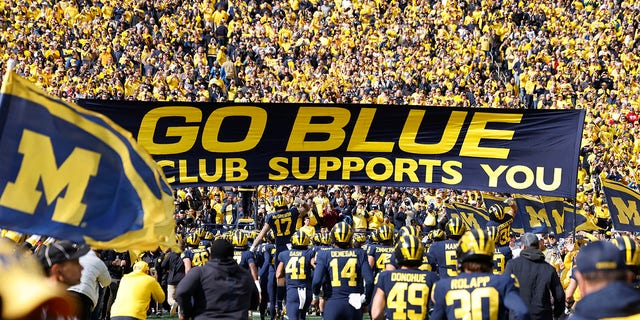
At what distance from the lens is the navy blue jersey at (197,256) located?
57.7ft

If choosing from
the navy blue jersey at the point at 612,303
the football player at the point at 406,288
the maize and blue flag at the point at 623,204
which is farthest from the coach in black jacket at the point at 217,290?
the maize and blue flag at the point at 623,204

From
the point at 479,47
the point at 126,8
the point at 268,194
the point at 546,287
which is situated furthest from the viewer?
the point at 126,8

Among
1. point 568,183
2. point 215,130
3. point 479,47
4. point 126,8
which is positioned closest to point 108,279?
point 215,130

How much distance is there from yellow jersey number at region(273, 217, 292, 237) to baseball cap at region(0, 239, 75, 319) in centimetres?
1411

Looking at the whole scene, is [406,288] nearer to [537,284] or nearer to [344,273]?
[537,284]

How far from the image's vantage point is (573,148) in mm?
13281

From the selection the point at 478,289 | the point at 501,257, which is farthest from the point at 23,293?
the point at 501,257

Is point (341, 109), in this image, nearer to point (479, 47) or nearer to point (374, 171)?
point (374, 171)

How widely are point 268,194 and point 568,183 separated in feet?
50.7

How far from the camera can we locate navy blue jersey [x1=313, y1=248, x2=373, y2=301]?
13266 millimetres

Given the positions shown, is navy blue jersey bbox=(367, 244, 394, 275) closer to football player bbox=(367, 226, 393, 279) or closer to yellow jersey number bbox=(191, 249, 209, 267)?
football player bbox=(367, 226, 393, 279)

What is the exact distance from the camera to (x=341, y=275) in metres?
13.3

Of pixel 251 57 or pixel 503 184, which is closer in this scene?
pixel 503 184

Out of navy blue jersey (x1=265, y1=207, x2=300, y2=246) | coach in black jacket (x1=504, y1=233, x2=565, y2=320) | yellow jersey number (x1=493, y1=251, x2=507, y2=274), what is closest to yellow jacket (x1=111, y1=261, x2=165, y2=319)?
coach in black jacket (x1=504, y1=233, x2=565, y2=320)
